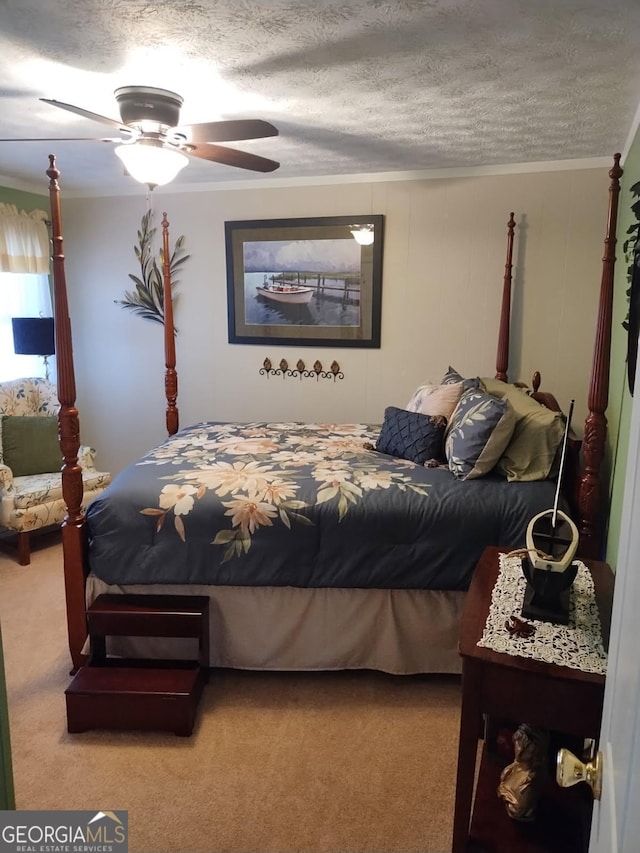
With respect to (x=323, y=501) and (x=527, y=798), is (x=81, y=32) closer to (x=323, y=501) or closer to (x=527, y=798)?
(x=323, y=501)

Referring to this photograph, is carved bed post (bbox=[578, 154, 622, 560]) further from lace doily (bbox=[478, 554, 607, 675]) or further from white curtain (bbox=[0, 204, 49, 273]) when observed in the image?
white curtain (bbox=[0, 204, 49, 273])

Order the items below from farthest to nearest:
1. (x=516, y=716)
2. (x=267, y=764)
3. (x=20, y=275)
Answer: (x=20, y=275)
(x=267, y=764)
(x=516, y=716)

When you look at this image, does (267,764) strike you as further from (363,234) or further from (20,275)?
(20,275)

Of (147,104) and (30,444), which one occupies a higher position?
(147,104)

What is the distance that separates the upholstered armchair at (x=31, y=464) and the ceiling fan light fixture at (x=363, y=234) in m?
2.33

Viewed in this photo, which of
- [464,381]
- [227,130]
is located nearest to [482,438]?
[464,381]

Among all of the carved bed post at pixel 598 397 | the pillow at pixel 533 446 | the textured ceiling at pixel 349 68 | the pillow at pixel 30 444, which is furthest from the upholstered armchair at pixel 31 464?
the carved bed post at pixel 598 397

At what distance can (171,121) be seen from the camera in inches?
95.0

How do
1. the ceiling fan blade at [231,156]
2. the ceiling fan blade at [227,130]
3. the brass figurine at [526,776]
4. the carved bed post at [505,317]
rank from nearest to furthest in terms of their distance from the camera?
the brass figurine at [526,776] < the ceiling fan blade at [227,130] < the ceiling fan blade at [231,156] < the carved bed post at [505,317]

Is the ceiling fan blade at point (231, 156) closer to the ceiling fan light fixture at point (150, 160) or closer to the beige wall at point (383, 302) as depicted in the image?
the ceiling fan light fixture at point (150, 160)

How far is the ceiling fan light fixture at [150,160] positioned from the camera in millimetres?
2332

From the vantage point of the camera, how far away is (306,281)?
419cm

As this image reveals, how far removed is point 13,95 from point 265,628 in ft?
7.96

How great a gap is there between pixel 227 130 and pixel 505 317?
211 centimetres
